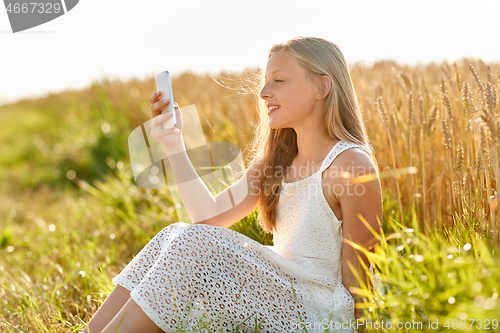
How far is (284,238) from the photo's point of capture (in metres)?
1.76

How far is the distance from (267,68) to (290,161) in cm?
42

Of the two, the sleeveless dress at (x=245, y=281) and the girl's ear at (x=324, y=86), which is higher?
the girl's ear at (x=324, y=86)

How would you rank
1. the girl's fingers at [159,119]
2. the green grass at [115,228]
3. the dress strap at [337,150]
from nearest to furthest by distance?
the green grass at [115,228] → the dress strap at [337,150] → the girl's fingers at [159,119]

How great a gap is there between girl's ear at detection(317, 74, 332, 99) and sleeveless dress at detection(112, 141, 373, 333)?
214 mm

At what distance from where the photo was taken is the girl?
1.47 meters

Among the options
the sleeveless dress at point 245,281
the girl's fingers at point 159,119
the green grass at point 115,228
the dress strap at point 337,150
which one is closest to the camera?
the green grass at point 115,228

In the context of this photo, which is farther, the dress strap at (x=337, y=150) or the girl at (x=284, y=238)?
the dress strap at (x=337, y=150)

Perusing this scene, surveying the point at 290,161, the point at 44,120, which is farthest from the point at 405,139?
the point at 44,120

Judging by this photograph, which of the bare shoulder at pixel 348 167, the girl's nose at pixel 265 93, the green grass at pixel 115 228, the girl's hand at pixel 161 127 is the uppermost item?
the girl's nose at pixel 265 93

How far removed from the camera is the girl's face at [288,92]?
1644 mm

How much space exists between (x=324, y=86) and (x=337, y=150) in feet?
0.87
